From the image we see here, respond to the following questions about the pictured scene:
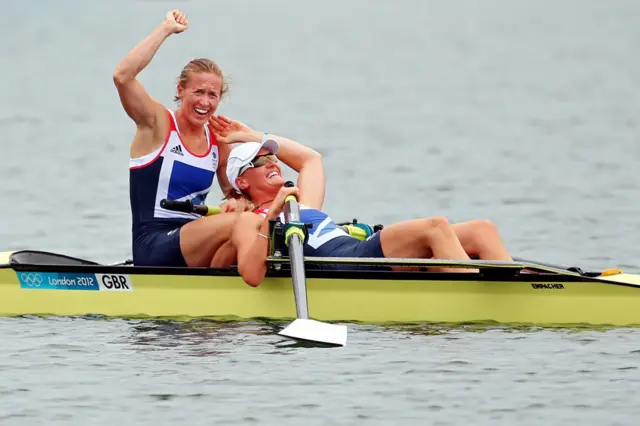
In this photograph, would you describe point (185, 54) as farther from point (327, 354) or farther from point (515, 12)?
point (327, 354)

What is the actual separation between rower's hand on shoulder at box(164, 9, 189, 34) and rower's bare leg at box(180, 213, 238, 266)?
56.6 inches

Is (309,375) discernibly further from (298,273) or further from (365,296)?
(365,296)

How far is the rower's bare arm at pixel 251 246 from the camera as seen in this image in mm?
11375

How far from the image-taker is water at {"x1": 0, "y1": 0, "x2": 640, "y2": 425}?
33.1 feet

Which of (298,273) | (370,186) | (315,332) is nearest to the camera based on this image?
(315,332)

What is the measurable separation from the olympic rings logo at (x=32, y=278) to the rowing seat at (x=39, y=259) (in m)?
0.11

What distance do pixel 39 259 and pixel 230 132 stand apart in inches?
77.3

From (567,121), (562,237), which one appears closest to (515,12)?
(567,121)

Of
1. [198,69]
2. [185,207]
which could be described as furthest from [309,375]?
[198,69]

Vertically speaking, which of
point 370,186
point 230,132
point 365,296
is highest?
point 370,186

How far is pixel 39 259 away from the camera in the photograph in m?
12.8

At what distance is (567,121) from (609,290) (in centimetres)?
2012

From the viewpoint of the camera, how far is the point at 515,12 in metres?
69.8

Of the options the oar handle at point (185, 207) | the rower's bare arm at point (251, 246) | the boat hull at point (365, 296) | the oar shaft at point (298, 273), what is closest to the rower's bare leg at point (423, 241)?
the boat hull at point (365, 296)
